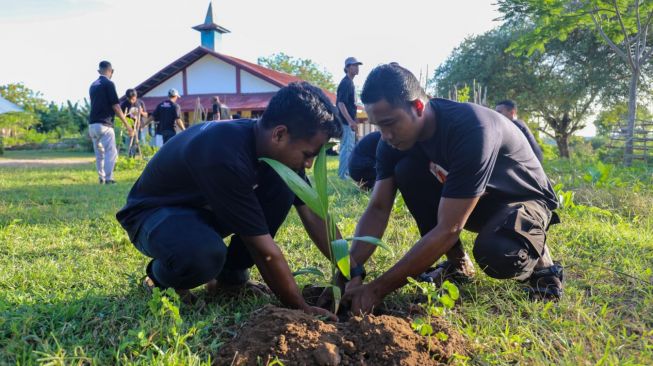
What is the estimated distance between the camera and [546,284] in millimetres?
2338

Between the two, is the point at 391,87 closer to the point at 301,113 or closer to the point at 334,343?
the point at 301,113

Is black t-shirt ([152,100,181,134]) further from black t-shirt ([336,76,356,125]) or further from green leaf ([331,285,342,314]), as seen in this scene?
green leaf ([331,285,342,314])

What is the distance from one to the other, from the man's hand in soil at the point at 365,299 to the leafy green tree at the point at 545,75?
692 inches

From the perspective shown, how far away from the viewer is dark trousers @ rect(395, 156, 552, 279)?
2227mm

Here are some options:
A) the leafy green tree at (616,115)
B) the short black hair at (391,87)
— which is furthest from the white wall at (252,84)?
the short black hair at (391,87)

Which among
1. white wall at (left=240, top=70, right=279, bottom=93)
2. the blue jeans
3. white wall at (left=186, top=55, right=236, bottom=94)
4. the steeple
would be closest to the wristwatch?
the blue jeans

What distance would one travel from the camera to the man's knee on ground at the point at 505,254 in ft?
7.25

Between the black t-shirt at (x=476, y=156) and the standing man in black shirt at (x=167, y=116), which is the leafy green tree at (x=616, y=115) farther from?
the black t-shirt at (x=476, y=156)

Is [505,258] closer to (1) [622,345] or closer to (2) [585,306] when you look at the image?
(2) [585,306]

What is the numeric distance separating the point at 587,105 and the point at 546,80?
196cm

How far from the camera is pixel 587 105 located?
19.8 m

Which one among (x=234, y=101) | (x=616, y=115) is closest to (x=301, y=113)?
(x=234, y=101)

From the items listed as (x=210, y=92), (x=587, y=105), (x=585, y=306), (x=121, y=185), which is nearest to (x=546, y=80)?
(x=587, y=105)

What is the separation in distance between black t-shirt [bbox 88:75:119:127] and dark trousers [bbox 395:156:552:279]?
557 cm
